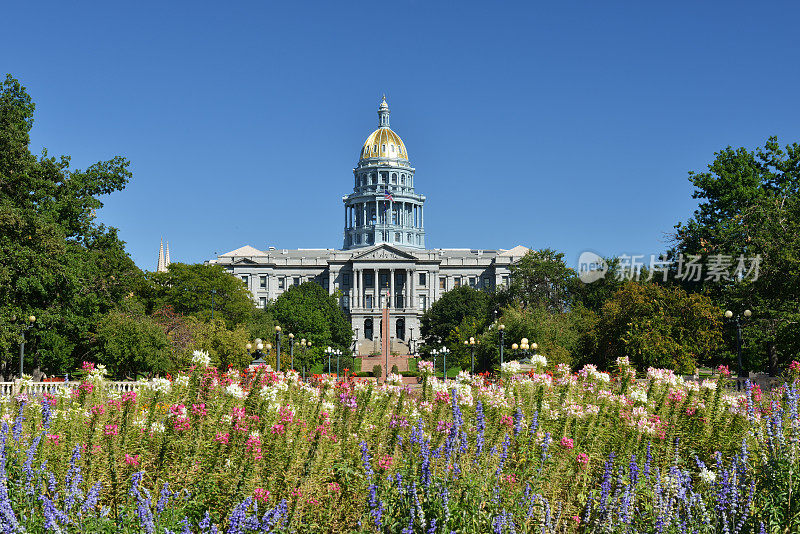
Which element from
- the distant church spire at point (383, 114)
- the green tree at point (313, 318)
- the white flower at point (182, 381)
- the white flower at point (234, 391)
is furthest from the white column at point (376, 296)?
the white flower at point (234, 391)

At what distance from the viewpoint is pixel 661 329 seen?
113 ft

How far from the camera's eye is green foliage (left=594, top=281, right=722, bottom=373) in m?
34.1

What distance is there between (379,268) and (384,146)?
1248 inches

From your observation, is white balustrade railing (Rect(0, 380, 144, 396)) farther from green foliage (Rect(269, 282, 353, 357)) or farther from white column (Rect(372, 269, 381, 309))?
white column (Rect(372, 269, 381, 309))

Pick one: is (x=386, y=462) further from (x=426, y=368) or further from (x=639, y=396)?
(x=426, y=368)

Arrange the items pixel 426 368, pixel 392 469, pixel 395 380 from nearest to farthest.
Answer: pixel 392 469, pixel 426 368, pixel 395 380

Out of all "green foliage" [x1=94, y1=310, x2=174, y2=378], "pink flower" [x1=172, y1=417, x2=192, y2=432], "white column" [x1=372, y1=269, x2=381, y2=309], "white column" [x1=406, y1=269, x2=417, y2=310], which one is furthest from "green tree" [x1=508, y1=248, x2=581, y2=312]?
"pink flower" [x1=172, y1=417, x2=192, y2=432]

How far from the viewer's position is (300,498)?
7.67 m

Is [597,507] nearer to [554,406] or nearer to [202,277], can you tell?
[554,406]

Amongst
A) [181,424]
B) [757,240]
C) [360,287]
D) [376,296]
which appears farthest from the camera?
[360,287]

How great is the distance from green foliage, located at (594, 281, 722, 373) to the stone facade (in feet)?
214

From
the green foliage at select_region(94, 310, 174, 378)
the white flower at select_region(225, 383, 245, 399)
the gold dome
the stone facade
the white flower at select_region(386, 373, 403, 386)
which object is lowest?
the white flower at select_region(225, 383, 245, 399)

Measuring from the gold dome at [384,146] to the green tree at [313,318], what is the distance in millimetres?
52279

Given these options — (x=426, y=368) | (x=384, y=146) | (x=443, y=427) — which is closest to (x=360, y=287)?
(x=384, y=146)
